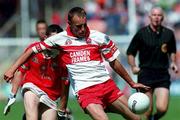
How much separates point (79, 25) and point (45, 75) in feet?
4.86

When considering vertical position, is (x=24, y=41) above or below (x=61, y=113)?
below

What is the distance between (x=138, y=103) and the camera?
440 inches

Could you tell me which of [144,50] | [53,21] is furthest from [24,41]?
[144,50]

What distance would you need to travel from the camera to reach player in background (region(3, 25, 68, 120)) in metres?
12.1

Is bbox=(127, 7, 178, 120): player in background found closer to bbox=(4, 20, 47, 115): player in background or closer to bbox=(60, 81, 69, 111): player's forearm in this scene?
bbox=(4, 20, 47, 115): player in background

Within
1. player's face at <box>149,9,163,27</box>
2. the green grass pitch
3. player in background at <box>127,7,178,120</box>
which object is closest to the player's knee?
player in background at <box>127,7,178,120</box>

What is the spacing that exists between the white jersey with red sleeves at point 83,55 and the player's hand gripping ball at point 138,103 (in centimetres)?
48

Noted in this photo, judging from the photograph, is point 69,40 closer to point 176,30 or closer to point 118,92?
point 118,92

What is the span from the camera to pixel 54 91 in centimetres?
1235

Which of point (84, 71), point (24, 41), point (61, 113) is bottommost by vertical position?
point (24, 41)

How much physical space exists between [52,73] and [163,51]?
10.6ft

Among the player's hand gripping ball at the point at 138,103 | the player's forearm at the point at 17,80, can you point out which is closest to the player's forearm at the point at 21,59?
the player's forearm at the point at 17,80

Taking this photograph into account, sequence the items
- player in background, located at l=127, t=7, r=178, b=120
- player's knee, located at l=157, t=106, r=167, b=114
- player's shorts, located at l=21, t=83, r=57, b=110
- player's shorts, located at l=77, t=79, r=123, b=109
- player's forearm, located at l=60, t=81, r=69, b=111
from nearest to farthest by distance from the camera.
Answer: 1. player's shorts, located at l=77, t=79, r=123, b=109
2. player's forearm, located at l=60, t=81, r=69, b=111
3. player's shorts, located at l=21, t=83, r=57, b=110
4. player's knee, located at l=157, t=106, r=167, b=114
5. player in background, located at l=127, t=7, r=178, b=120

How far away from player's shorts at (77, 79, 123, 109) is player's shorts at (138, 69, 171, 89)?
3493 millimetres
